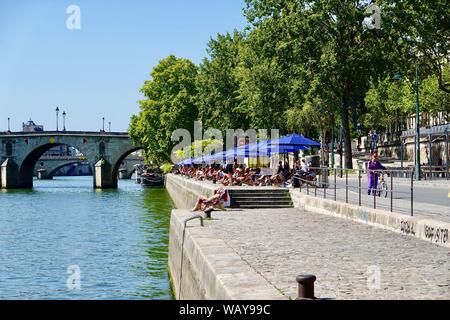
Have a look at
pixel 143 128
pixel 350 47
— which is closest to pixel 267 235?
pixel 350 47

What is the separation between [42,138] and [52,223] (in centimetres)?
7119

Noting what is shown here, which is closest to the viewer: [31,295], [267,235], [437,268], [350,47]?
[437,268]

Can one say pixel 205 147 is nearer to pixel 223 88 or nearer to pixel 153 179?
pixel 223 88

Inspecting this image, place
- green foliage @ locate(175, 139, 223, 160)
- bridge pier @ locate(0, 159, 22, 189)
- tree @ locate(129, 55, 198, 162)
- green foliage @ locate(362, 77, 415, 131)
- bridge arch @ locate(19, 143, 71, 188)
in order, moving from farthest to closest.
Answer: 1. bridge arch @ locate(19, 143, 71, 188)
2. bridge pier @ locate(0, 159, 22, 189)
3. tree @ locate(129, 55, 198, 162)
4. green foliage @ locate(175, 139, 223, 160)
5. green foliage @ locate(362, 77, 415, 131)

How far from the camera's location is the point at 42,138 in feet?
362

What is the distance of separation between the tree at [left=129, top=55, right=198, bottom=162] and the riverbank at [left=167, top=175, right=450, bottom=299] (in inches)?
2613

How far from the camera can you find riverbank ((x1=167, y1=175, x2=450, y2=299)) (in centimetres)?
872

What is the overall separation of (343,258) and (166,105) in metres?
76.2

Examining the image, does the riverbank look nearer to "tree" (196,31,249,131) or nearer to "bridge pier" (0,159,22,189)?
"tree" (196,31,249,131)

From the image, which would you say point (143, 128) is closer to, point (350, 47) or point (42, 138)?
point (42, 138)

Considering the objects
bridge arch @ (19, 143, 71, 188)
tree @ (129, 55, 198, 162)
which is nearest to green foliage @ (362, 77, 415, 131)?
tree @ (129, 55, 198, 162)

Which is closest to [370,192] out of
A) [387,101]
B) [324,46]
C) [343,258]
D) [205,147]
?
[343,258]

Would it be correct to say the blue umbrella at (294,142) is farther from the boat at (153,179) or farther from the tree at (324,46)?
the boat at (153,179)

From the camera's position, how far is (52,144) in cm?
11144
